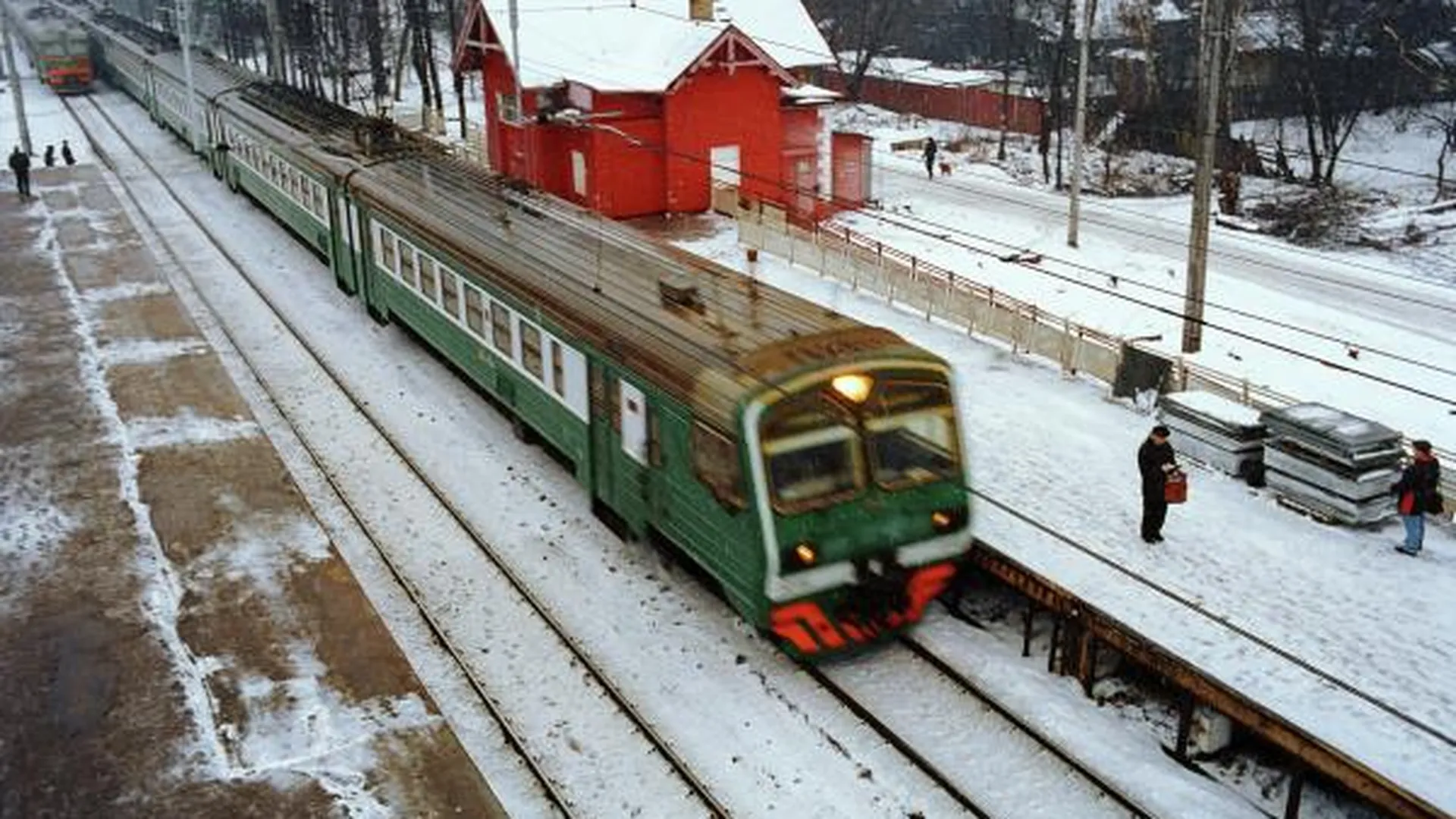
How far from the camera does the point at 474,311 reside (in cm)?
1791

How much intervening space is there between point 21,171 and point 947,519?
106 feet

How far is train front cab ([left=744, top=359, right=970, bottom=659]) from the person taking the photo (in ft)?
36.4

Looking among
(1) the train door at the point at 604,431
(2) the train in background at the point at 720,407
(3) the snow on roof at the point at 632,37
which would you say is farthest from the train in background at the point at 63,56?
(1) the train door at the point at 604,431

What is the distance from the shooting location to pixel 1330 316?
92.6 feet

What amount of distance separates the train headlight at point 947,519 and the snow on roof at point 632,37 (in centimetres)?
2088

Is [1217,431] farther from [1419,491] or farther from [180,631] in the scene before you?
[180,631]

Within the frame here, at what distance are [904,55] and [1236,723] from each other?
231ft

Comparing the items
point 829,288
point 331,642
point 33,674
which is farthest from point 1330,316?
point 33,674

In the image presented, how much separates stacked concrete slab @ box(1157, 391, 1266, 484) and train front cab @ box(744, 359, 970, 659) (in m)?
5.94

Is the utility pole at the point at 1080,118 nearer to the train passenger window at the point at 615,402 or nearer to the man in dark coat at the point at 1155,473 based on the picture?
the man in dark coat at the point at 1155,473

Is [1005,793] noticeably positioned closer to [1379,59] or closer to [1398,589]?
[1398,589]

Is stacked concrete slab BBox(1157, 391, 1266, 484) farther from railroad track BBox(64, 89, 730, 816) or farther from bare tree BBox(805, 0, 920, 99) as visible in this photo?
bare tree BBox(805, 0, 920, 99)

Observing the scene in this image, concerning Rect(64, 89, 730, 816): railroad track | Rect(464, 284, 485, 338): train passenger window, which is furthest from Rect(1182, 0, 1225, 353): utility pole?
Rect(64, 89, 730, 816): railroad track

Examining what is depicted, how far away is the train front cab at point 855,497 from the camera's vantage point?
436 inches
